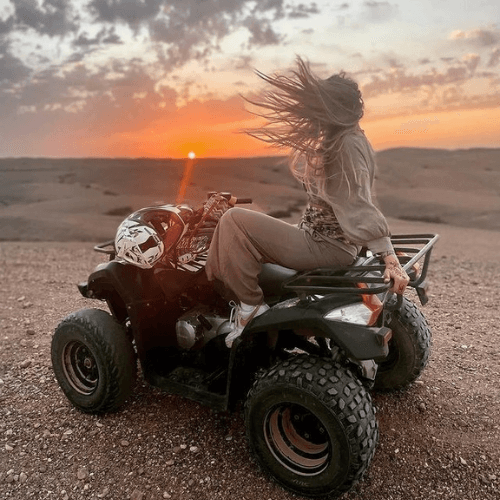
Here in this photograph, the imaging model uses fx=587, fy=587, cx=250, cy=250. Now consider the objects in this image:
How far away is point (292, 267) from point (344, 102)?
990mm

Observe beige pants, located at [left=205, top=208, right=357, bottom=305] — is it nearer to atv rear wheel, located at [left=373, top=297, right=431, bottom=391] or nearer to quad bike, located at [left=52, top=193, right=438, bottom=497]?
quad bike, located at [left=52, top=193, right=438, bottom=497]

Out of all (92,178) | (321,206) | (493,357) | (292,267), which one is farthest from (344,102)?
(92,178)

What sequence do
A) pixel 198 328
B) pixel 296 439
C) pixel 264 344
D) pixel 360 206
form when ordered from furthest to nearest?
pixel 198 328 → pixel 264 344 → pixel 296 439 → pixel 360 206

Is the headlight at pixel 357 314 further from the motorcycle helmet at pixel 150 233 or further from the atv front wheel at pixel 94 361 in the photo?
the atv front wheel at pixel 94 361

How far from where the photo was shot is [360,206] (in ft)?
10.4

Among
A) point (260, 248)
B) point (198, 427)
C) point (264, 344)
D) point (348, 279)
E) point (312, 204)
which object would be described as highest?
point (312, 204)

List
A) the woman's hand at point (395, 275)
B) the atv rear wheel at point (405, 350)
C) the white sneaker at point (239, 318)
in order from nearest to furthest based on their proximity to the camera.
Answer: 1. the woman's hand at point (395, 275)
2. the white sneaker at point (239, 318)
3. the atv rear wheel at point (405, 350)

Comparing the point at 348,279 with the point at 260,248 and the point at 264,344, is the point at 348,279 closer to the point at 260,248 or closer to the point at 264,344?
the point at 260,248

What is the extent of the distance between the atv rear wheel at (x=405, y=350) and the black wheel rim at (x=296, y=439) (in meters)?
1.07

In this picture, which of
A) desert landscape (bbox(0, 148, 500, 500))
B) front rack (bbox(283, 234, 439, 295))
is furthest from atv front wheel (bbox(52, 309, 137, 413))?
front rack (bbox(283, 234, 439, 295))

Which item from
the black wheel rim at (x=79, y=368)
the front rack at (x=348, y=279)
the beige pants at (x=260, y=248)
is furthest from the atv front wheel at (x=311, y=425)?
the black wheel rim at (x=79, y=368)

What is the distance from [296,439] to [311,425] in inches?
5.4

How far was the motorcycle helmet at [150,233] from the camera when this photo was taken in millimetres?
3662

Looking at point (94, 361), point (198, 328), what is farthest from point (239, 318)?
point (94, 361)
